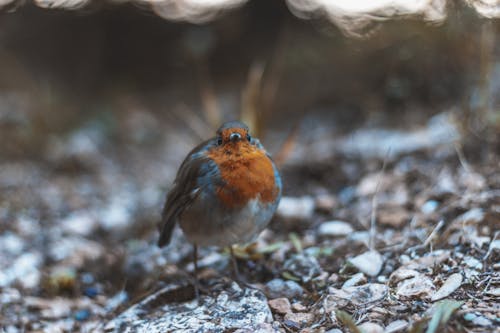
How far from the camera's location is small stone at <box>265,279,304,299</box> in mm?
2457

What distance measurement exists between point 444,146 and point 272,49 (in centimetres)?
324

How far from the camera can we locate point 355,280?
239 cm

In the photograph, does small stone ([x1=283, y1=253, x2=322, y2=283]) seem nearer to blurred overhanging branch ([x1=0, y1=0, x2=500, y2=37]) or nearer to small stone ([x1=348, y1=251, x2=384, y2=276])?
small stone ([x1=348, y1=251, x2=384, y2=276])

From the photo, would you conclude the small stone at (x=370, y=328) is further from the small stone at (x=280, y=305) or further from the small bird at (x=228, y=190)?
the small bird at (x=228, y=190)

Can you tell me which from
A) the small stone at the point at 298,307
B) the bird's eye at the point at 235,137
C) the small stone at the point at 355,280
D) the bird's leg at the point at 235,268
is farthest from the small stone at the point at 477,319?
the bird's eye at the point at 235,137

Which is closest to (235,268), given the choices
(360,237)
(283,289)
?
(283,289)

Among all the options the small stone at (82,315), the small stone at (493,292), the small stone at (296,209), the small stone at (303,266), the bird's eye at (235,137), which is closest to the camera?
the small stone at (493,292)

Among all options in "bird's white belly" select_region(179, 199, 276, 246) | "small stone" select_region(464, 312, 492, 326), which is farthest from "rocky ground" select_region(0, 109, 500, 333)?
"bird's white belly" select_region(179, 199, 276, 246)

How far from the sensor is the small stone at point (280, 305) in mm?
2279

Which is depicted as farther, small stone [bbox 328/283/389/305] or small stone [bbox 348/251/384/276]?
small stone [bbox 348/251/384/276]

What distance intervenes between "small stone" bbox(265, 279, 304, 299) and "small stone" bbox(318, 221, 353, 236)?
580 mm

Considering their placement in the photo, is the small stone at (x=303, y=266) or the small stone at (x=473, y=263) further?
the small stone at (x=303, y=266)

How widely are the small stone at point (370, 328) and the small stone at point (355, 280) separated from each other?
378mm

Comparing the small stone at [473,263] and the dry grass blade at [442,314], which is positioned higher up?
the dry grass blade at [442,314]
